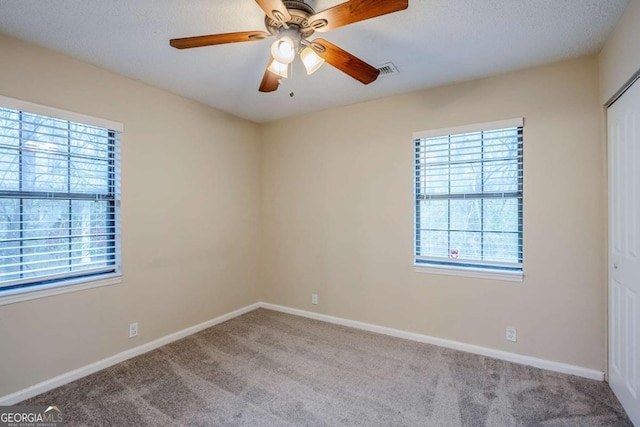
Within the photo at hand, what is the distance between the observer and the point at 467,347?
2.83 m

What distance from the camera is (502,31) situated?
2.04 metres

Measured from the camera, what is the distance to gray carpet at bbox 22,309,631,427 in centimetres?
194

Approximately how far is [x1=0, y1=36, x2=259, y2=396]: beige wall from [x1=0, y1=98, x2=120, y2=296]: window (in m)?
0.12

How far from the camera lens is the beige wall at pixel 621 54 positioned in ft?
5.65

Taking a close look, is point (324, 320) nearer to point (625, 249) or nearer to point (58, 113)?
point (625, 249)

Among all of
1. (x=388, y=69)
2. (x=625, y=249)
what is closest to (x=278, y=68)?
(x=388, y=69)

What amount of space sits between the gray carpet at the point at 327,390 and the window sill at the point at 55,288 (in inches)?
27.7

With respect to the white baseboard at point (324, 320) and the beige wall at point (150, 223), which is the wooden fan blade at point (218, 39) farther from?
the white baseboard at point (324, 320)

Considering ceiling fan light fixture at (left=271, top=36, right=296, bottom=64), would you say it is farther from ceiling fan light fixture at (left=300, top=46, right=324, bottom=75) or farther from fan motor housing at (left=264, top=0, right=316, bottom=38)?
ceiling fan light fixture at (left=300, top=46, right=324, bottom=75)

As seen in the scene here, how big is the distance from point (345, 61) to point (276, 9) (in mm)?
547

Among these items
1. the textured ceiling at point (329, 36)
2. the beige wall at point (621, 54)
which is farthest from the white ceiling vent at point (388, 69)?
the beige wall at point (621, 54)

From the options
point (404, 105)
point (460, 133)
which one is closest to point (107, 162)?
point (404, 105)

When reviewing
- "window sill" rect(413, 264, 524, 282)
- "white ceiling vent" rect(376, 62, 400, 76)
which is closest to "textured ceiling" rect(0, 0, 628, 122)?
"white ceiling vent" rect(376, 62, 400, 76)

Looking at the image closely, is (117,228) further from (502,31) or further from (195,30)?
(502,31)
